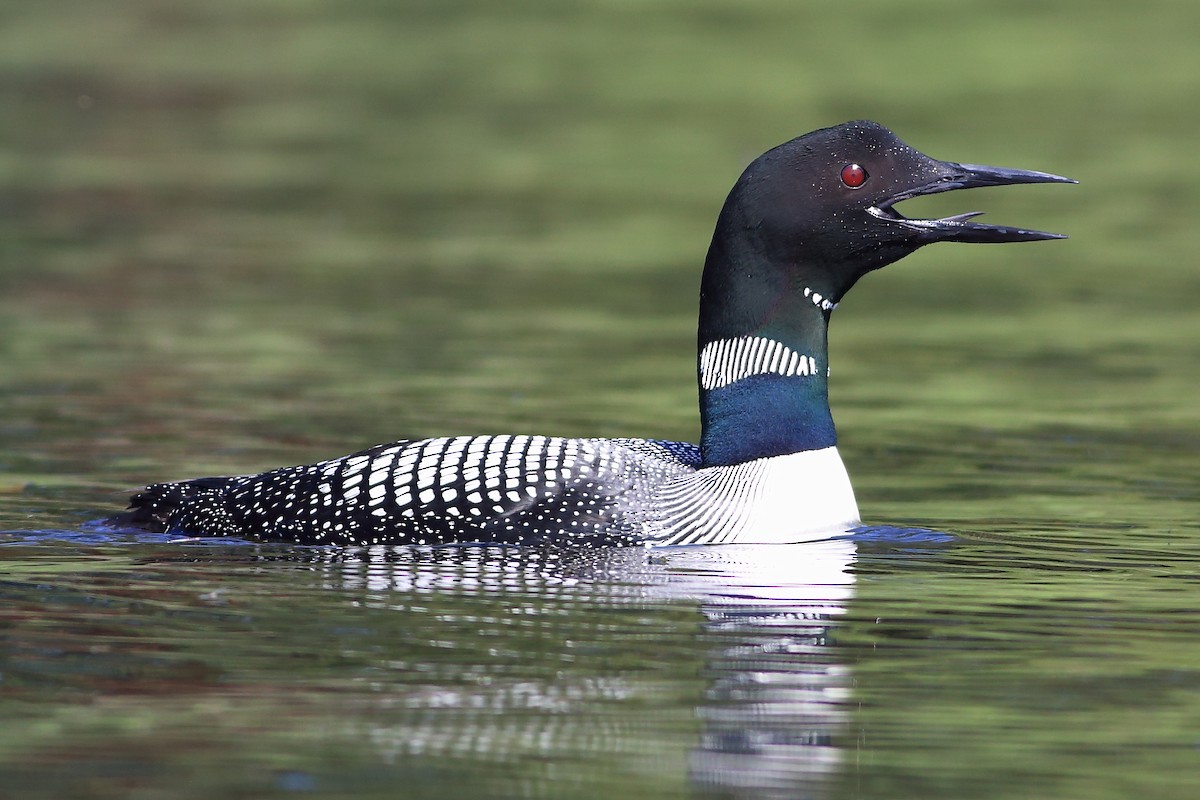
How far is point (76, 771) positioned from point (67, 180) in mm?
13824

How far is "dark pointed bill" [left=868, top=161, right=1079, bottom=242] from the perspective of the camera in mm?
6957

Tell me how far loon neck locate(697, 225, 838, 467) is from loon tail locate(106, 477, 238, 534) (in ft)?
5.26

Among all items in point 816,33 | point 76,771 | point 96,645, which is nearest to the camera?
point 76,771

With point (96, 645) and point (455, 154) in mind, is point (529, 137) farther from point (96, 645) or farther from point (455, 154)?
point (96, 645)

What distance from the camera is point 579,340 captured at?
11.4 m

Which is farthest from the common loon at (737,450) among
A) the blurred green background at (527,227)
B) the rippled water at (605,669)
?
the blurred green background at (527,227)

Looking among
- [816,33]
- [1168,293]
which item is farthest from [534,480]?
[816,33]

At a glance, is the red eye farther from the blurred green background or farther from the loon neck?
the blurred green background

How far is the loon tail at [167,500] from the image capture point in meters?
7.29

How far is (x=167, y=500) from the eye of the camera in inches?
288

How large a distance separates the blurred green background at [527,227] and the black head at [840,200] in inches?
43.9

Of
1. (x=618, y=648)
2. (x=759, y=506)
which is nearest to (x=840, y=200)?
(x=759, y=506)

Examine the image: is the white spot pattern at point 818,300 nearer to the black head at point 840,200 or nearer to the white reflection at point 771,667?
the black head at point 840,200

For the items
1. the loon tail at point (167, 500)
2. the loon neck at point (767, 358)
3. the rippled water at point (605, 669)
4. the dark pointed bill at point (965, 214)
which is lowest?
the rippled water at point (605, 669)
